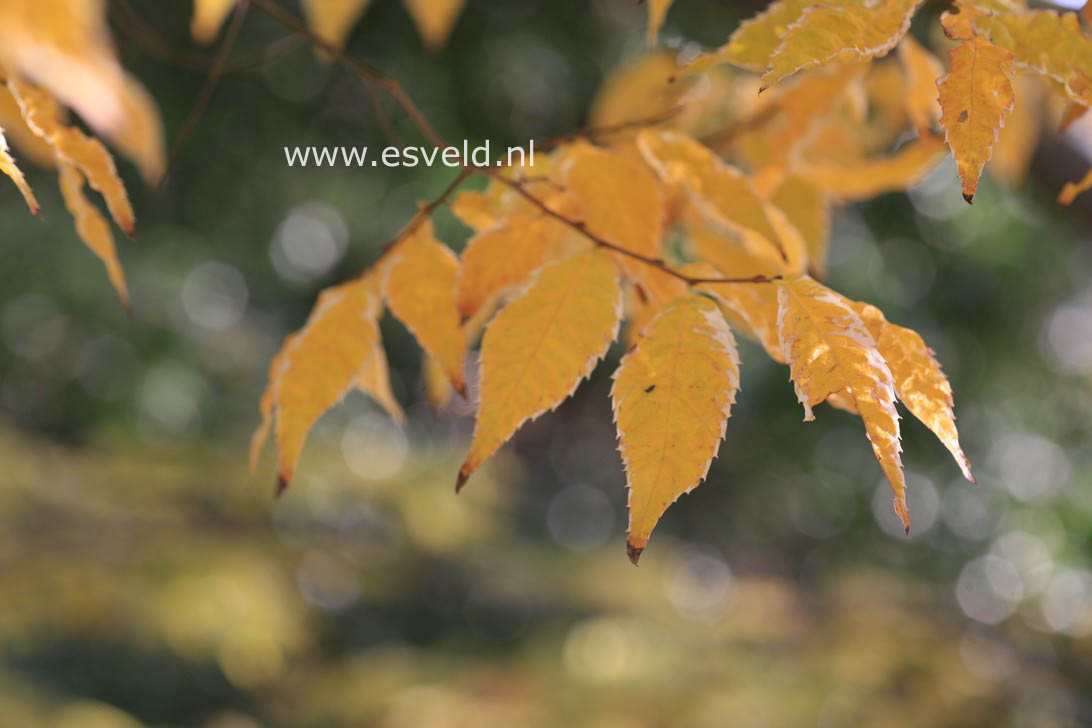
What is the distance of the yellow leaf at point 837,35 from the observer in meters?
0.26

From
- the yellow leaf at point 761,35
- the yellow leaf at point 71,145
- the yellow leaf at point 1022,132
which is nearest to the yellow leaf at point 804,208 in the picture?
the yellow leaf at point 1022,132

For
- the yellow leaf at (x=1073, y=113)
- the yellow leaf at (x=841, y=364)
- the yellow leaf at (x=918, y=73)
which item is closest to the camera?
the yellow leaf at (x=841, y=364)

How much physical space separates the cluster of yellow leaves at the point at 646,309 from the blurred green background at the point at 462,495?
175 mm

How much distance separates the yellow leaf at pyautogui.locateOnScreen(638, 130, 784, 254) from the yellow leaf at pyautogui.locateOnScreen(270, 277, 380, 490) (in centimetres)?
13

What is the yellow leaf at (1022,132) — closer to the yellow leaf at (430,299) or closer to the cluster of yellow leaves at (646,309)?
the cluster of yellow leaves at (646,309)

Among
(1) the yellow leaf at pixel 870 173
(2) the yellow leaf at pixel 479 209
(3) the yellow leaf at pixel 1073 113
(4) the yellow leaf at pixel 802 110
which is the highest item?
(3) the yellow leaf at pixel 1073 113

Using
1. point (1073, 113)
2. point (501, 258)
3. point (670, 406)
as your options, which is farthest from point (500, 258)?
point (1073, 113)

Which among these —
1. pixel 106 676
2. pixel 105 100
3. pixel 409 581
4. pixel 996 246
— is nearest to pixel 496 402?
pixel 105 100

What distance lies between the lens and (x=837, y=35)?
0.27 m

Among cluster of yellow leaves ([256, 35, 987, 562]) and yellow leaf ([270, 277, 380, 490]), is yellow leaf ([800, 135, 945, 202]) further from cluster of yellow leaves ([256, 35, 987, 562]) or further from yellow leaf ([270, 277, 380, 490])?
yellow leaf ([270, 277, 380, 490])

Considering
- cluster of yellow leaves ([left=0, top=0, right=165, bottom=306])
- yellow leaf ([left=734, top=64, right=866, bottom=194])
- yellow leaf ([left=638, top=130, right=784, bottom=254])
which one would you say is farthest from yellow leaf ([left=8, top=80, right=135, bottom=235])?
yellow leaf ([left=734, top=64, right=866, bottom=194])

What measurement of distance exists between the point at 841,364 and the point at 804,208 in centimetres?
32

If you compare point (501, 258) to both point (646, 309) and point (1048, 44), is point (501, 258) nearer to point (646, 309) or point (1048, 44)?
point (646, 309)

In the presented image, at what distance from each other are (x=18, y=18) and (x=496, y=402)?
484 mm
